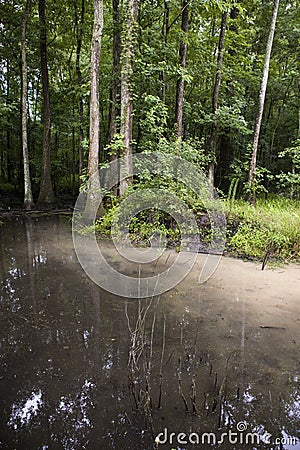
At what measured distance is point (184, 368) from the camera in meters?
3.36

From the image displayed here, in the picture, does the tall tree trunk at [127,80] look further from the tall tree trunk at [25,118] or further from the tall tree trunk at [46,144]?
the tall tree trunk at [46,144]

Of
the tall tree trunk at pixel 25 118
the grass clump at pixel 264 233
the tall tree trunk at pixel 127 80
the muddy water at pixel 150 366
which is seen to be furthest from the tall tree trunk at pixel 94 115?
the muddy water at pixel 150 366

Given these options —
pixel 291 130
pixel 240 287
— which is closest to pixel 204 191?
pixel 240 287

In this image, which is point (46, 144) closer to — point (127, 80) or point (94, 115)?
point (94, 115)

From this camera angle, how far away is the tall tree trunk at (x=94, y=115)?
9266 mm

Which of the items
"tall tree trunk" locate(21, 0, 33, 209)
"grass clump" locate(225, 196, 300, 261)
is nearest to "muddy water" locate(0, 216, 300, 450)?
"grass clump" locate(225, 196, 300, 261)

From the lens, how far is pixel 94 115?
959 centimetres

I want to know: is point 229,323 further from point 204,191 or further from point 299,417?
point 204,191

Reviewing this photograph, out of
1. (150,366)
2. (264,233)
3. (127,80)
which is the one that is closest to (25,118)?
(127,80)

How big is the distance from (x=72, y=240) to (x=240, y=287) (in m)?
4.71

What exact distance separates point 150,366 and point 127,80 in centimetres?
757

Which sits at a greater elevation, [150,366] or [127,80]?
[127,80]

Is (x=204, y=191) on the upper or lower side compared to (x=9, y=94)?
lower

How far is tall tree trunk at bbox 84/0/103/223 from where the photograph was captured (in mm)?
9266
